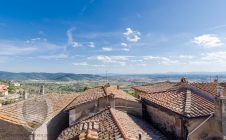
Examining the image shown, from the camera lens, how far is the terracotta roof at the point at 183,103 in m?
12.9

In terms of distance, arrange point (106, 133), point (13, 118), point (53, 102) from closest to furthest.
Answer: point (106, 133)
point (13, 118)
point (53, 102)

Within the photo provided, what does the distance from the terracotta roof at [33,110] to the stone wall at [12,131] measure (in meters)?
0.25

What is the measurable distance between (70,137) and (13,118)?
5121 mm

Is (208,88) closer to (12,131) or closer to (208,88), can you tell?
(208,88)

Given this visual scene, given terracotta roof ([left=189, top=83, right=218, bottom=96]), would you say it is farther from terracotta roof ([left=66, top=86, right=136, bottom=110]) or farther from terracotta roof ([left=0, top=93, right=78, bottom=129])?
terracotta roof ([left=0, top=93, right=78, bottom=129])

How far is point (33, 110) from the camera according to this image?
18891 mm

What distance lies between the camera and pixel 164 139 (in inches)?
549

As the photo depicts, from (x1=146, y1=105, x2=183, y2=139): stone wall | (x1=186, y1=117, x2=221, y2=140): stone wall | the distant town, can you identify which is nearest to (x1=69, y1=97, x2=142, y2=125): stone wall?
the distant town

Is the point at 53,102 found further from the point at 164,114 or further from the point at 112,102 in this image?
the point at 164,114

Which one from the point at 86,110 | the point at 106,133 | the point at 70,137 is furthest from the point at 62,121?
the point at 106,133

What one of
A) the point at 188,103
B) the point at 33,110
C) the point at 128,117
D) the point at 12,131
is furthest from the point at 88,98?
the point at 188,103

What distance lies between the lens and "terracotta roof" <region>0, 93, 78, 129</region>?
54.6 ft

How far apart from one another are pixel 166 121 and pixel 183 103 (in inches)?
56.2

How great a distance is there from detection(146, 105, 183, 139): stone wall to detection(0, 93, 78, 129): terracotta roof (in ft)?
24.6
